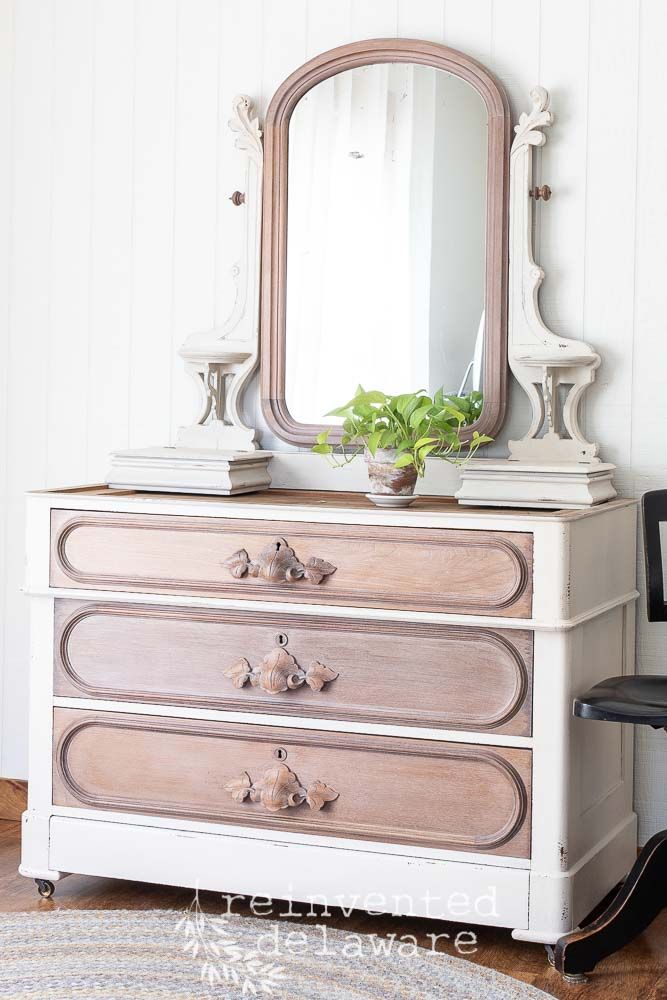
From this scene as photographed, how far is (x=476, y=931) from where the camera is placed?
2.41 m

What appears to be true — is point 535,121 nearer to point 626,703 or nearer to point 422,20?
point 422,20

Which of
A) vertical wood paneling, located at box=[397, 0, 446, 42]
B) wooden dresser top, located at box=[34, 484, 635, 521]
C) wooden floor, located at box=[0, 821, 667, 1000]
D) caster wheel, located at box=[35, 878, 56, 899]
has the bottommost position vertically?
wooden floor, located at box=[0, 821, 667, 1000]

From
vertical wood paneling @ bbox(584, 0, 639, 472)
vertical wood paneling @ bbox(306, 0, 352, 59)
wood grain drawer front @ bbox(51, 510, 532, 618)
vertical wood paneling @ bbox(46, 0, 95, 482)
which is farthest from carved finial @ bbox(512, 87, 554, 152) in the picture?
vertical wood paneling @ bbox(46, 0, 95, 482)

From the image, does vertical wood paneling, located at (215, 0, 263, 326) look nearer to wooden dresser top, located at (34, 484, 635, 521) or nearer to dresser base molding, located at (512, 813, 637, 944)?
wooden dresser top, located at (34, 484, 635, 521)

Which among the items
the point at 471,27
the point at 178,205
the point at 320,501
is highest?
the point at 471,27

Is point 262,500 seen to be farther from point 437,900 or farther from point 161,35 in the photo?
point 161,35

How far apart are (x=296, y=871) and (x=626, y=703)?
2.43ft

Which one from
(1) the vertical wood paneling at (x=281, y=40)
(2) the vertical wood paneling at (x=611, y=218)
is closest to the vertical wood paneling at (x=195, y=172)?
(1) the vertical wood paneling at (x=281, y=40)

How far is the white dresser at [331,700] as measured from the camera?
7.38 ft

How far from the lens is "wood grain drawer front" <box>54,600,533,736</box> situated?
227 cm

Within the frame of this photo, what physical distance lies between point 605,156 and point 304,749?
4.67 ft

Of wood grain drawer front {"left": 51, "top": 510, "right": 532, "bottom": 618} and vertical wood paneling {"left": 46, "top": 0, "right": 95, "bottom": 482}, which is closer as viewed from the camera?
wood grain drawer front {"left": 51, "top": 510, "right": 532, "bottom": 618}

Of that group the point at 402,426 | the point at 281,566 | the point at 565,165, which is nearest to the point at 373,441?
the point at 402,426

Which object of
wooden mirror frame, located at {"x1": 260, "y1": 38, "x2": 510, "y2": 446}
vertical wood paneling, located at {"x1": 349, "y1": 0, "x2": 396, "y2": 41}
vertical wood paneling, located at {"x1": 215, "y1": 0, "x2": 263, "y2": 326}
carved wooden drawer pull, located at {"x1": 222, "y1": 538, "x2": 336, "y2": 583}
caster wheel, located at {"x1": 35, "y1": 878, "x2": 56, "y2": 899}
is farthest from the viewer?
vertical wood paneling, located at {"x1": 215, "y1": 0, "x2": 263, "y2": 326}
